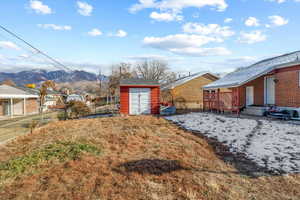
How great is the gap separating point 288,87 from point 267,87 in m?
2.34

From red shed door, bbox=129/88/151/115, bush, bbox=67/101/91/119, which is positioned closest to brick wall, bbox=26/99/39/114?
bush, bbox=67/101/91/119

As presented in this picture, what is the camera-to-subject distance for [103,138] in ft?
19.8

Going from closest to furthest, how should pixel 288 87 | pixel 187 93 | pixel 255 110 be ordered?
pixel 288 87 < pixel 255 110 < pixel 187 93

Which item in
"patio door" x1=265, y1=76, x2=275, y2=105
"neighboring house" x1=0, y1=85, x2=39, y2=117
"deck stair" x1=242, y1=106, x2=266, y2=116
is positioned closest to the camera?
"deck stair" x1=242, y1=106, x2=266, y2=116

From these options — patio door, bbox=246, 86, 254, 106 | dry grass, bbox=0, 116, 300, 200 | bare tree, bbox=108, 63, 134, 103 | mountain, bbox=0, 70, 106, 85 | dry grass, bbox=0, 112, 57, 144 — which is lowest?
dry grass, bbox=0, 112, 57, 144

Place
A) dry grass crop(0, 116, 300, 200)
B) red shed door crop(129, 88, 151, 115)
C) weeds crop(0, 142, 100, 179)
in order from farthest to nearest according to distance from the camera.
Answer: red shed door crop(129, 88, 151, 115), weeds crop(0, 142, 100, 179), dry grass crop(0, 116, 300, 200)

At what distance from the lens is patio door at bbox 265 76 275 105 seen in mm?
11414

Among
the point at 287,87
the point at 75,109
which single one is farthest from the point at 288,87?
the point at 75,109

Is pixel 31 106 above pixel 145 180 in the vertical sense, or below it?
above

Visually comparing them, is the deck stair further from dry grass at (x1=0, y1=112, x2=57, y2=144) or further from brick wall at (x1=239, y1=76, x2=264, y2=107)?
dry grass at (x1=0, y1=112, x2=57, y2=144)

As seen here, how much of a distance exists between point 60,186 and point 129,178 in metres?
1.23

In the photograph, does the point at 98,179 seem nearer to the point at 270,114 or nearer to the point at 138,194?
the point at 138,194

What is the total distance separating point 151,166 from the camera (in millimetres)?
3842

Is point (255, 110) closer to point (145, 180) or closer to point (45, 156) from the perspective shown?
point (145, 180)
